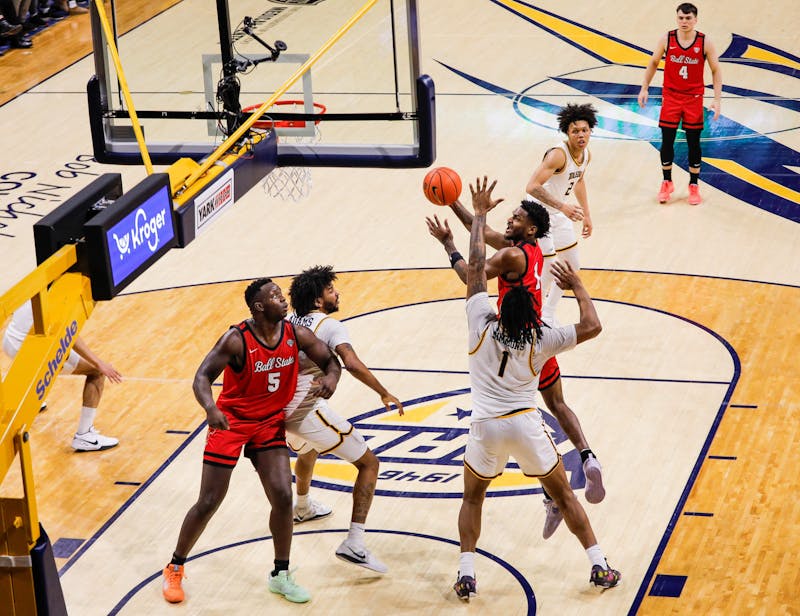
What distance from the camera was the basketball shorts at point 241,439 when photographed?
691 centimetres

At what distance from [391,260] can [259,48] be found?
336 centimetres

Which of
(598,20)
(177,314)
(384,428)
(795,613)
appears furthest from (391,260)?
(598,20)

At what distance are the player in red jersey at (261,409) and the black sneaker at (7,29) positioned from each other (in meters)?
12.3

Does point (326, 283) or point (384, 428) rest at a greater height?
point (326, 283)

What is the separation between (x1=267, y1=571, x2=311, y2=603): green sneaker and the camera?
704cm

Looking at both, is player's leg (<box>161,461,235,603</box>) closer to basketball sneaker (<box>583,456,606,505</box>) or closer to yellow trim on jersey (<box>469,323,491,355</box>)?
yellow trim on jersey (<box>469,323,491,355</box>)

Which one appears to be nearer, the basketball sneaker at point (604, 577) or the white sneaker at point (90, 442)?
the basketball sneaker at point (604, 577)

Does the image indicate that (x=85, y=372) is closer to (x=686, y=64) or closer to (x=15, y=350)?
(x=15, y=350)

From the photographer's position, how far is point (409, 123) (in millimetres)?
8406

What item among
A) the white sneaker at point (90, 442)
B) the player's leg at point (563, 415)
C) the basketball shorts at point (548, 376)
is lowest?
the white sneaker at point (90, 442)

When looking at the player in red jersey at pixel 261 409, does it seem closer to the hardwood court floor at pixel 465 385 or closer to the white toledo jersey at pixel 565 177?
the hardwood court floor at pixel 465 385

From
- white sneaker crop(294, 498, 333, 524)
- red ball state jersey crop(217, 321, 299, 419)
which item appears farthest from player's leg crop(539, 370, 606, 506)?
red ball state jersey crop(217, 321, 299, 419)

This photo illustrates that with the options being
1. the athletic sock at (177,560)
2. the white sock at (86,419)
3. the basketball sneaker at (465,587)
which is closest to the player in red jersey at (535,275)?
the basketball sneaker at (465,587)

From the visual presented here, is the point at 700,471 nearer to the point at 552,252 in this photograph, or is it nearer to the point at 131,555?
the point at 552,252
